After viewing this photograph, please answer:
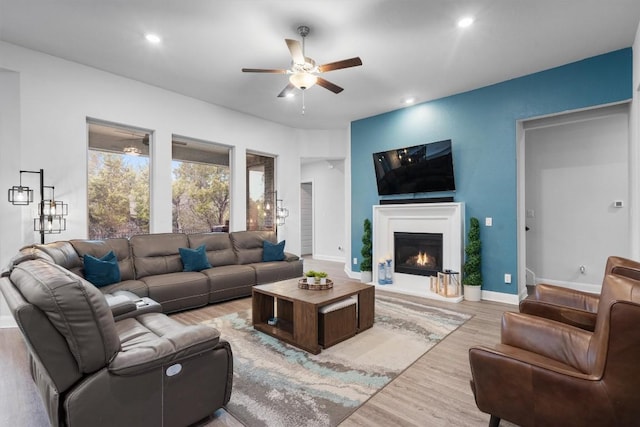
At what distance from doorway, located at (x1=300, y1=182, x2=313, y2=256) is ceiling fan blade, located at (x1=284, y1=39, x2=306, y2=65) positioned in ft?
20.9

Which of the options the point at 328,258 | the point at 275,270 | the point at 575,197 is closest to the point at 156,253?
the point at 275,270

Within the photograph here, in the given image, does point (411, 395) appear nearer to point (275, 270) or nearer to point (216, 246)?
point (275, 270)

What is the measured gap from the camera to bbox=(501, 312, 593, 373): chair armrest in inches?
67.5

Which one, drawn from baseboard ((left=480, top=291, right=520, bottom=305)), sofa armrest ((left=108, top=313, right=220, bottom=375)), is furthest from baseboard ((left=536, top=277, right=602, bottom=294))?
sofa armrest ((left=108, top=313, right=220, bottom=375))

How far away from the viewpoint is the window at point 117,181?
13.8 ft

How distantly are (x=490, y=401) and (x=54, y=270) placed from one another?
2.31m

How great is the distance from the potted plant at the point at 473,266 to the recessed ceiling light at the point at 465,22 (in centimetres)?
259

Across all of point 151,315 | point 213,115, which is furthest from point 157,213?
point 151,315

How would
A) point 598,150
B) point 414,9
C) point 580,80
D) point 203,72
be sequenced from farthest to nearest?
point 598,150, point 203,72, point 580,80, point 414,9

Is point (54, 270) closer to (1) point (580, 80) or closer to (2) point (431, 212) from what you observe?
(2) point (431, 212)

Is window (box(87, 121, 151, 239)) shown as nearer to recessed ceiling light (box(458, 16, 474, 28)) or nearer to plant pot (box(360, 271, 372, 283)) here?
plant pot (box(360, 271, 372, 283))

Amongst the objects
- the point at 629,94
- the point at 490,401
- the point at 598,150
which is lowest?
the point at 490,401

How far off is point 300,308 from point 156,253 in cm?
253

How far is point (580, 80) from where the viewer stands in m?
3.81
